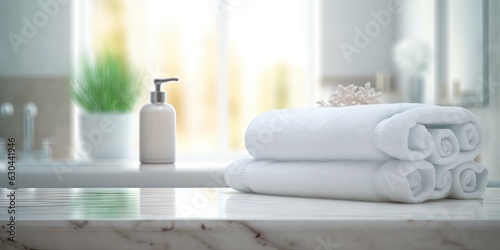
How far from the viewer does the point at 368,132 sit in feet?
2.78

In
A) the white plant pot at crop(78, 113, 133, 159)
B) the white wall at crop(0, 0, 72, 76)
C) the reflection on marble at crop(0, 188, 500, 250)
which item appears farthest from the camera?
the white wall at crop(0, 0, 72, 76)

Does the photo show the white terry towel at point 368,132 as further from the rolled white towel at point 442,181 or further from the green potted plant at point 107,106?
the green potted plant at point 107,106

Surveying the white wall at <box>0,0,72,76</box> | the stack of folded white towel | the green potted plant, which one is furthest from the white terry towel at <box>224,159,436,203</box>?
the white wall at <box>0,0,72,76</box>

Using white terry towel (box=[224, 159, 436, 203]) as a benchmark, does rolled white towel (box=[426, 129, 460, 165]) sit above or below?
above

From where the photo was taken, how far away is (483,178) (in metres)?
0.91

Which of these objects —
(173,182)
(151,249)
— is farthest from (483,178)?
(173,182)

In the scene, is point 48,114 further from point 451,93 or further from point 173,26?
point 451,93

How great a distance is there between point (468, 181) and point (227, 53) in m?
3.05

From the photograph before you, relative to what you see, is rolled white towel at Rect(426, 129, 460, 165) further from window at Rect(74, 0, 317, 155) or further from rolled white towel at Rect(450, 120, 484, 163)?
window at Rect(74, 0, 317, 155)

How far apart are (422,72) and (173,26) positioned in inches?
60.5

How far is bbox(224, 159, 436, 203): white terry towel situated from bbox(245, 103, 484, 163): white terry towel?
14mm

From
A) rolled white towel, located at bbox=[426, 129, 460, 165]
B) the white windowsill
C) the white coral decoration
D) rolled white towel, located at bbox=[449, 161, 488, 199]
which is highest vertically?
the white coral decoration

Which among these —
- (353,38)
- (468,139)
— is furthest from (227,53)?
(468,139)

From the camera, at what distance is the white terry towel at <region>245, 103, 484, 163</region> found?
0.82 meters
